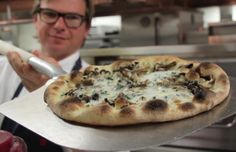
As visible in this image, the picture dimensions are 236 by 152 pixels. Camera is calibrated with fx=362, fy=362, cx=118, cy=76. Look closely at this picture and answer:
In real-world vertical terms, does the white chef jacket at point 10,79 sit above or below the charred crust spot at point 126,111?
below

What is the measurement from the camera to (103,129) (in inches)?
22.4

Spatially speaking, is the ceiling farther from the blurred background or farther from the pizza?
the pizza

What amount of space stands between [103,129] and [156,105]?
0.34ft

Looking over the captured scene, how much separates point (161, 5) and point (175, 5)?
0.48 ft

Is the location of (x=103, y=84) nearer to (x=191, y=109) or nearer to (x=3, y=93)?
(x=191, y=109)

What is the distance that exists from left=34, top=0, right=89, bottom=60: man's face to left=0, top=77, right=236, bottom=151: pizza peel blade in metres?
0.65

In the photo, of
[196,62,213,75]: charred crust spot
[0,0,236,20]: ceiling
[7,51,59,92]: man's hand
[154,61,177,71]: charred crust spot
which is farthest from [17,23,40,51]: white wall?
[196,62,213,75]: charred crust spot

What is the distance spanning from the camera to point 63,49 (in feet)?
4.31

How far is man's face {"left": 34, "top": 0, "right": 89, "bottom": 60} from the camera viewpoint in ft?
4.18

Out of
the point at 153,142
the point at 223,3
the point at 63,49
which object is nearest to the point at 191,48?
the point at 63,49

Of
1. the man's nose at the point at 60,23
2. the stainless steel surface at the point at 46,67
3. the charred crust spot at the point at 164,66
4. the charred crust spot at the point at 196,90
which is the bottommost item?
the charred crust spot at the point at 196,90

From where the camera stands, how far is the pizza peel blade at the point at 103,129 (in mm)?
490

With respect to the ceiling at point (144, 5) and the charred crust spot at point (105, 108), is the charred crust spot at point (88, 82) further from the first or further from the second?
the ceiling at point (144, 5)

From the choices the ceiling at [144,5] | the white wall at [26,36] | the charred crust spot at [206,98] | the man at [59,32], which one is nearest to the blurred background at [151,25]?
the ceiling at [144,5]
